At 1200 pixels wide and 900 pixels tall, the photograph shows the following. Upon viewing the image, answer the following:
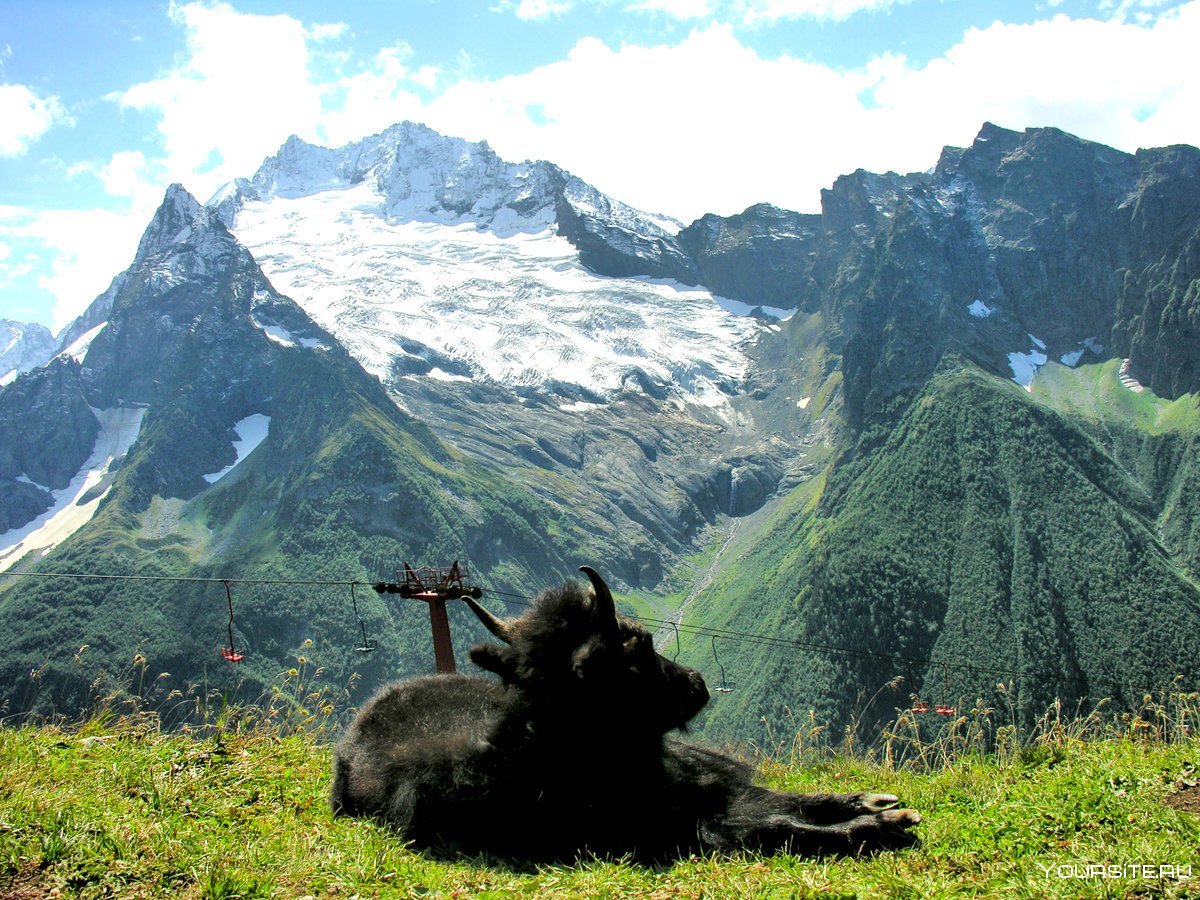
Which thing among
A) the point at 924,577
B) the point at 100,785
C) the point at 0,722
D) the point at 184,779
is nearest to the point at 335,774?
the point at 184,779

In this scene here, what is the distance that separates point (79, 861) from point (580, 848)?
3282 mm

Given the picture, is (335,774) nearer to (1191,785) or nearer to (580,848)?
(580,848)

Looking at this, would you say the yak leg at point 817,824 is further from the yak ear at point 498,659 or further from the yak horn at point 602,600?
the yak ear at point 498,659

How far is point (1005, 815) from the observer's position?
23.2ft

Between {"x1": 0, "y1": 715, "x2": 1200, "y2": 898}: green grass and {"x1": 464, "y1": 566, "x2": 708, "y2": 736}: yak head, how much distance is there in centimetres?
114

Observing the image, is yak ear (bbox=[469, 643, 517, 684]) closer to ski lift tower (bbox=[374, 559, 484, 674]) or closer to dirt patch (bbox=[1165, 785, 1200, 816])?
dirt patch (bbox=[1165, 785, 1200, 816])

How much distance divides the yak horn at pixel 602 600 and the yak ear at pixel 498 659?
2.99ft

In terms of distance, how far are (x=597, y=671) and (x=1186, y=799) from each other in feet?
14.1

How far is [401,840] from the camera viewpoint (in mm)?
7254

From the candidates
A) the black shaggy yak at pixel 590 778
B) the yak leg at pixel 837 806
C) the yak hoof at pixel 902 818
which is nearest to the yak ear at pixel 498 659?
the black shaggy yak at pixel 590 778

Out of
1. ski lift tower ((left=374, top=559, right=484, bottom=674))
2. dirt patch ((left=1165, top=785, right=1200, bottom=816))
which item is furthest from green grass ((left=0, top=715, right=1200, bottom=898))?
ski lift tower ((left=374, top=559, right=484, bottom=674))

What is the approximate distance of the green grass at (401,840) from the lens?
18.3 ft

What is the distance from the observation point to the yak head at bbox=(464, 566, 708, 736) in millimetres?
7320

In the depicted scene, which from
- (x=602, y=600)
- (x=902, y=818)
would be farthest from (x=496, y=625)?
(x=902, y=818)
